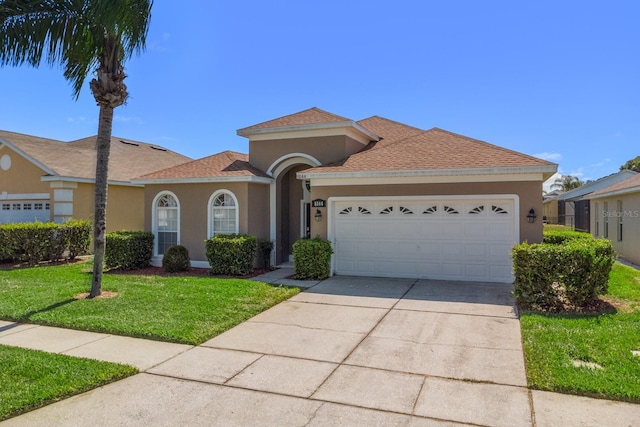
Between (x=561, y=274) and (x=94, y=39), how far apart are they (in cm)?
1036

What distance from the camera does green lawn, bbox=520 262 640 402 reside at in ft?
15.0

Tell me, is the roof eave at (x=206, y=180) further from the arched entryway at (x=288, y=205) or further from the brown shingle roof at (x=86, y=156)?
the brown shingle roof at (x=86, y=156)

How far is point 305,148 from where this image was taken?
13883mm

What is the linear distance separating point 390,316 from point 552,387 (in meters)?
3.38

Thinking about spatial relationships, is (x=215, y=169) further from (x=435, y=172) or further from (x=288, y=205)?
(x=435, y=172)

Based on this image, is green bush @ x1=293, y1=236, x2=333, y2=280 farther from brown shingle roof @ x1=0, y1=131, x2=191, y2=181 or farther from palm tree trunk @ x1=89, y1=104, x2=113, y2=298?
brown shingle roof @ x1=0, y1=131, x2=191, y2=181

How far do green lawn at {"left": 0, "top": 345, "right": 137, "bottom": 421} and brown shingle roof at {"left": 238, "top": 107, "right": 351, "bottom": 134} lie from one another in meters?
9.89

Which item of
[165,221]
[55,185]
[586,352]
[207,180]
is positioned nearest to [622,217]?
[586,352]

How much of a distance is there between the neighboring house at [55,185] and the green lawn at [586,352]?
640 inches

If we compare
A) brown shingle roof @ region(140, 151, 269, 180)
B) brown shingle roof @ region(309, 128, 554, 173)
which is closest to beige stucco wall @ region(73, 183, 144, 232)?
brown shingle roof @ region(140, 151, 269, 180)

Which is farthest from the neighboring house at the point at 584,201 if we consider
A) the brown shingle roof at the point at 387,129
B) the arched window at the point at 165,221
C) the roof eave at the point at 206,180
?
the arched window at the point at 165,221

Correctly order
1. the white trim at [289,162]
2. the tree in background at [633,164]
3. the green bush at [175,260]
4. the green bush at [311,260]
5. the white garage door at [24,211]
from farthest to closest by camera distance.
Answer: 1. the tree in background at [633,164]
2. the white garage door at [24,211]
3. the white trim at [289,162]
4. the green bush at [175,260]
5. the green bush at [311,260]

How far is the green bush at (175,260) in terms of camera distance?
1285cm

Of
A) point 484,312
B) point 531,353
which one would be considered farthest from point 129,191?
point 531,353
